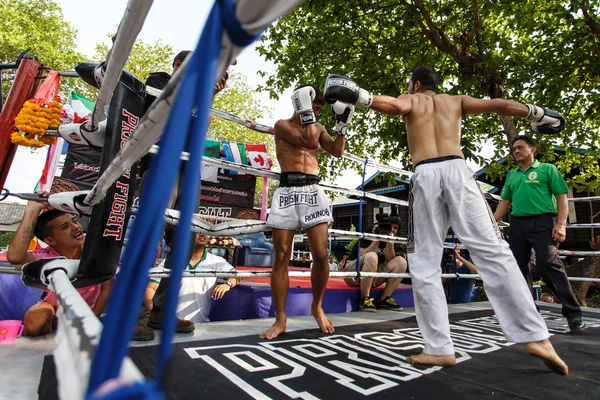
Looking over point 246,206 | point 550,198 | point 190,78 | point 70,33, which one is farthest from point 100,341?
point 70,33

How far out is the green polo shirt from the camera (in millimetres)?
2916

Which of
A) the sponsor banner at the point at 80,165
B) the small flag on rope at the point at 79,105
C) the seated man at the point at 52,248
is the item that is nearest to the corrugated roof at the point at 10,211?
the sponsor banner at the point at 80,165

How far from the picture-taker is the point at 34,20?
42.2 ft

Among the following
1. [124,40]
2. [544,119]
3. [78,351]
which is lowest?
[78,351]

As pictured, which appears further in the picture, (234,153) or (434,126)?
(234,153)

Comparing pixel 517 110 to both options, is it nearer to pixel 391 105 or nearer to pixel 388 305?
Result: pixel 391 105

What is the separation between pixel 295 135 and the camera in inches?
95.3

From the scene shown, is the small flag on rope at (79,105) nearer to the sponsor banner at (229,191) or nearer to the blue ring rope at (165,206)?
the sponsor banner at (229,191)

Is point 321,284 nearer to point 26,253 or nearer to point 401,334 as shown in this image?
point 401,334

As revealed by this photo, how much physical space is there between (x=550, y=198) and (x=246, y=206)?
22.8ft

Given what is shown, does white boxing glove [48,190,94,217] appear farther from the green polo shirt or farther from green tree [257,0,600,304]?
green tree [257,0,600,304]

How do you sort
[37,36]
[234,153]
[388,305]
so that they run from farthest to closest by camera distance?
[37,36] → [234,153] → [388,305]

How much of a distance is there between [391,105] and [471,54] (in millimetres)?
5040

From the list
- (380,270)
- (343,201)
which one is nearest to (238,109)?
(343,201)
